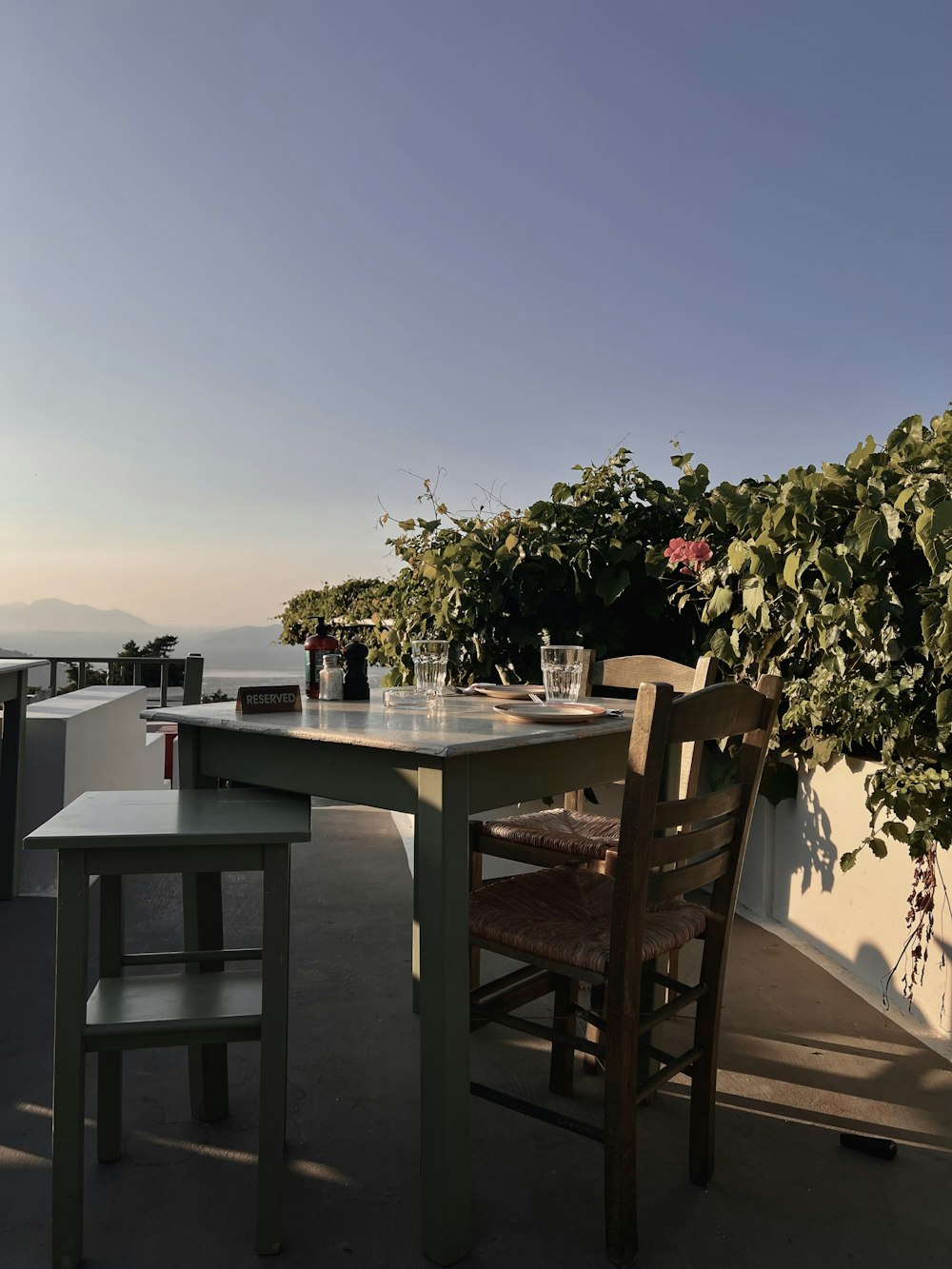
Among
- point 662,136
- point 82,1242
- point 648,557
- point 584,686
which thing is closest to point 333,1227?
point 82,1242

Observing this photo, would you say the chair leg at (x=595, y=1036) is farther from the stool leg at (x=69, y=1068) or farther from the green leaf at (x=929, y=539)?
the green leaf at (x=929, y=539)

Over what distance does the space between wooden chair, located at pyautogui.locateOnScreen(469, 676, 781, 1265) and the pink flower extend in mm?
1397

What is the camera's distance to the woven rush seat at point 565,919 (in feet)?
4.58

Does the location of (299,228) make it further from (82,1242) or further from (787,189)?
(82,1242)

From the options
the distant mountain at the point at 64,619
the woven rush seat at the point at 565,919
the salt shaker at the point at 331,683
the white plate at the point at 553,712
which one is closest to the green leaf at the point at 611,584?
the white plate at the point at 553,712

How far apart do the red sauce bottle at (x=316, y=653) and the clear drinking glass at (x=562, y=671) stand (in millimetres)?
573

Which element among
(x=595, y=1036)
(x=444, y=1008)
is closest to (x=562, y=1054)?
(x=595, y=1036)

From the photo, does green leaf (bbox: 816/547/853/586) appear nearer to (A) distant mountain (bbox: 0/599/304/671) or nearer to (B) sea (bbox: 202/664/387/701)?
(B) sea (bbox: 202/664/387/701)

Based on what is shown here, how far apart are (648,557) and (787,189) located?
2.68 meters

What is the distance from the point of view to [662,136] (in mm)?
4461

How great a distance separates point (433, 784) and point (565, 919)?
1.48ft

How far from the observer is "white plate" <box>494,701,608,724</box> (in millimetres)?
1645

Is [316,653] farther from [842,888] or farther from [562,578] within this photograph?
[842,888]

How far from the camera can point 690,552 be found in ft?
9.43
